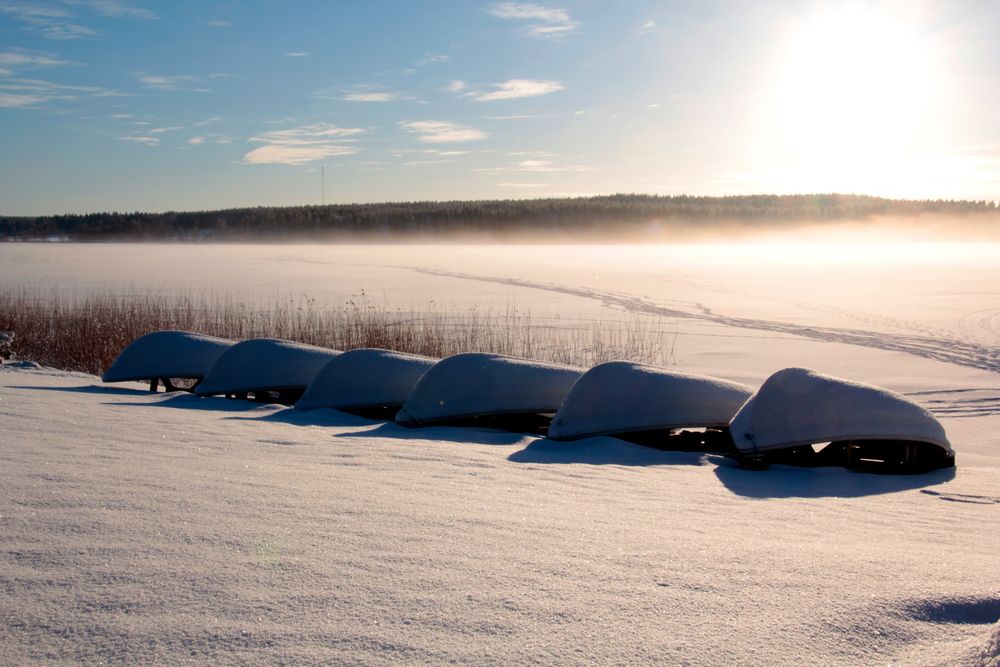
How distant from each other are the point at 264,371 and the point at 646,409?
4.37 m

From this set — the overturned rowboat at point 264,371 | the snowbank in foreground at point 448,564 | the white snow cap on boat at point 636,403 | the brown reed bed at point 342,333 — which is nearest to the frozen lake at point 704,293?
the brown reed bed at point 342,333

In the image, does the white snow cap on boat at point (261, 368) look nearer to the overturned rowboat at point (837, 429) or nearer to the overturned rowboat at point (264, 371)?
the overturned rowboat at point (264, 371)

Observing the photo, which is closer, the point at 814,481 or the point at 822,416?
the point at 814,481

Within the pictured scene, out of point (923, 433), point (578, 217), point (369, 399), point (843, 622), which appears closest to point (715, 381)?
point (923, 433)

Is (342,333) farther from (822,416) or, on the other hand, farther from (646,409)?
(822,416)

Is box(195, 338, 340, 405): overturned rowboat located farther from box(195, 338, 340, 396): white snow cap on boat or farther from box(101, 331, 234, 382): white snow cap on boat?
box(101, 331, 234, 382): white snow cap on boat

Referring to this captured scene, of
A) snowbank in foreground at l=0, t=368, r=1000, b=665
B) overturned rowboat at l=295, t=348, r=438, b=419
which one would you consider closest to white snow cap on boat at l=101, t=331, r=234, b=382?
overturned rowboat at l=295, t=348, r=438, b=419

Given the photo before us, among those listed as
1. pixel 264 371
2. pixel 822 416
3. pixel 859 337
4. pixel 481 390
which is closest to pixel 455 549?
pixel 822 416

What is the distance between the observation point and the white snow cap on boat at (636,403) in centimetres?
721

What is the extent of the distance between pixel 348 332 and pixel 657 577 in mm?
11907

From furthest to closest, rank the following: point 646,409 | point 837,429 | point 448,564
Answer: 1. point 646,409
2. point 837,429
3. point 448,564

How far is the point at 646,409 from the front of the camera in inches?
287

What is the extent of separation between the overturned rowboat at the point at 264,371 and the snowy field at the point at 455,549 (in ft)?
5.32

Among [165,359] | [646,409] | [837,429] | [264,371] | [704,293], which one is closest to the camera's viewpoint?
[837,429]
